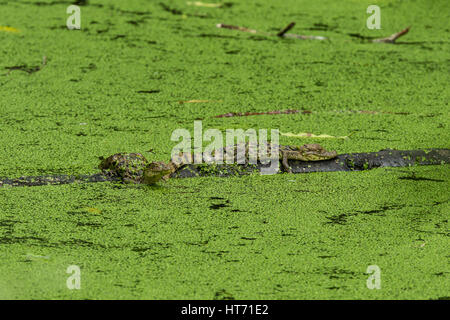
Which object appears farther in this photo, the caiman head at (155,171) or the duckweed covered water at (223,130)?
the caiman head at (155,171)

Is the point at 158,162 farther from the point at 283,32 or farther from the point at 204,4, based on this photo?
the point at 204,4

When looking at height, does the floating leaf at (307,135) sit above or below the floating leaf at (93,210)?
above

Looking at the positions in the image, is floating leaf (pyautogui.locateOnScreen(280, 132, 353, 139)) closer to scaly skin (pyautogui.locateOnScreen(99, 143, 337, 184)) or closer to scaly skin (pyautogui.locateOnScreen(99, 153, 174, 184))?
scaly skin (pyautogui.locateOnScreen(99, 143, 337, 184))

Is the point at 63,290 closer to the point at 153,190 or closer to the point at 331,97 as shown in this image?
the point at 153,190

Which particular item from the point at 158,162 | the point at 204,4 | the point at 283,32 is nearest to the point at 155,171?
the point at 158,162

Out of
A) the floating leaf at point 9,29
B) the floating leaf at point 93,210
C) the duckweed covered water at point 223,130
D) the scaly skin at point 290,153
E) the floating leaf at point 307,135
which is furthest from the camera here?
the floating leaf at point 9,29

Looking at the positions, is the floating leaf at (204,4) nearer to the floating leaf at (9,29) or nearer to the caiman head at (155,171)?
the floating leaf at (9,29)

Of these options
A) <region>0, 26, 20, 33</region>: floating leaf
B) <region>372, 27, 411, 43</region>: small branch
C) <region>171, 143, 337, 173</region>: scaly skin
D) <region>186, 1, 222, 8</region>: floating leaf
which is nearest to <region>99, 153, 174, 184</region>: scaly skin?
<region>171, 143, 337, 173</region>: scaly skin

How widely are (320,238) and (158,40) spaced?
1.86m

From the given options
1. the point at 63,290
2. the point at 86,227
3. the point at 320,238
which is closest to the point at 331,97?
the point at 320,238

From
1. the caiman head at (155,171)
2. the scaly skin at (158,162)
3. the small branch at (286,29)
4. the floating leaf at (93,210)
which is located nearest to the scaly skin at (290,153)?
the scaly skin at (158,162)

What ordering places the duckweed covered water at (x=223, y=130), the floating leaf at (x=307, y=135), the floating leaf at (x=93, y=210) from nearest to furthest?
the duckweed covered water at (x=223, y=130), the floating leaf at (x=93, y=210), the floating leaf at (x=307, y=135)

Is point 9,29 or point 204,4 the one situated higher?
point 204,4

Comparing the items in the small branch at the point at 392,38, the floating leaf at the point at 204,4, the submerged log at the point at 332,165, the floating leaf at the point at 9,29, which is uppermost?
the floating leaf at the point at 204,4
